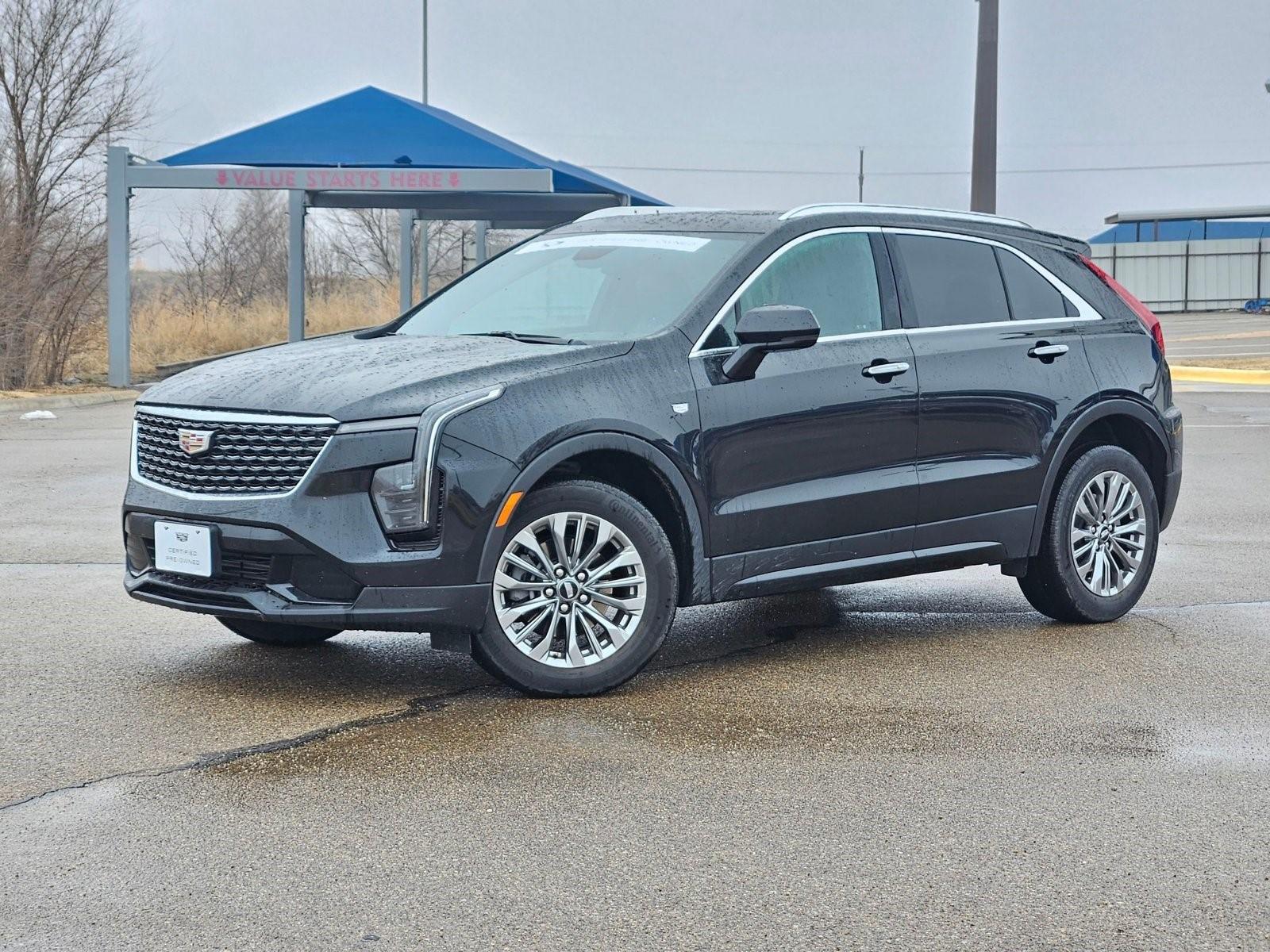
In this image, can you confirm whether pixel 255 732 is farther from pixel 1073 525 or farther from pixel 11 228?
pixel 11 228

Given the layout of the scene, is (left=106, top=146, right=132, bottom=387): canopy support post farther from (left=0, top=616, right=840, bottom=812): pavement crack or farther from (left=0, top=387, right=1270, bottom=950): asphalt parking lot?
(left=0, top=616, right=840, bottom=812): pavement crack

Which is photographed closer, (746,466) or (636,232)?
(746,466)

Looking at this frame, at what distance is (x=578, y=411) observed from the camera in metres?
5.93

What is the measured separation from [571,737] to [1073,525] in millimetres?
3087

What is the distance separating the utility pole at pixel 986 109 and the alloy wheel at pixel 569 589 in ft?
46.4


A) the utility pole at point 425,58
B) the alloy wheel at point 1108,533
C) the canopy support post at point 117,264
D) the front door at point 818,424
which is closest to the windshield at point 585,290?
the front door at point 818,424

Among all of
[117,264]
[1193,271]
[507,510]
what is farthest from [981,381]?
[1193,271]

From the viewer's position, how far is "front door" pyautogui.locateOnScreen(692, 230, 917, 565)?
6.34 m

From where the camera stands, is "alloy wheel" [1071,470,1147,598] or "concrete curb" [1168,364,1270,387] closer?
"alloy wheel" [1071,470,1147,598]

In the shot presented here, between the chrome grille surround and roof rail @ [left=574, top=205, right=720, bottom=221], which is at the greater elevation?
roof rail @ [left=574, top=205, right=720, bottom=221]

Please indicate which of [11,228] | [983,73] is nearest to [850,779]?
[983,73]

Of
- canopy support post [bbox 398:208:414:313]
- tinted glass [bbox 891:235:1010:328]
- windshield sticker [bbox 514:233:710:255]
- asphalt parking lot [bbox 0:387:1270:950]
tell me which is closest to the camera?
asphalt parking lot [bbox 0:387:1270:950]

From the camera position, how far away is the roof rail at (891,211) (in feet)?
22.7

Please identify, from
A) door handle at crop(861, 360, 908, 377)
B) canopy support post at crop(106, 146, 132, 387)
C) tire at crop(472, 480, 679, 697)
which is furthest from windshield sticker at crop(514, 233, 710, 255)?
canopy support post at crop(106, 146, 132, 387)
